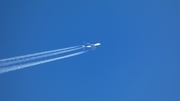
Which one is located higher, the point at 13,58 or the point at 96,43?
the point at 96,43

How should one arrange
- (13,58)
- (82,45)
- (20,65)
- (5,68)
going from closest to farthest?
(5,68)
(20,65)
(13,58)
(82,45)

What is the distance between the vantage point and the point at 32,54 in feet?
50.2

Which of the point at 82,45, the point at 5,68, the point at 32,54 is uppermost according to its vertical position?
the point at 82,45

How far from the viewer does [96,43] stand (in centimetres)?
1744

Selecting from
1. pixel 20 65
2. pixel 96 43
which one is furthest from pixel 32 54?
pixel 96 43

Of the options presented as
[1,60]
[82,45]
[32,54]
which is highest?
[82,45]

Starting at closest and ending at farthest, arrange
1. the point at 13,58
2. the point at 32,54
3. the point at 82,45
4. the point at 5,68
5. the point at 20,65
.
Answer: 1. the point at 5,68
2. the point at 20,65
3. the point at 13,58
4. the point at 32,54
5. the point at 82,45

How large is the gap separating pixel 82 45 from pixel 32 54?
4.15 metres

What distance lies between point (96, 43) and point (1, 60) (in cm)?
749

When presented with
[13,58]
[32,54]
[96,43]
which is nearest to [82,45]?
[96,43]

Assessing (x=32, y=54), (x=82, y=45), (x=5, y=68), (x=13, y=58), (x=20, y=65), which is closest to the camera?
(x=5, y=68)

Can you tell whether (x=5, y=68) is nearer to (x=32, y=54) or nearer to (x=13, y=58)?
(x=13, y=58)

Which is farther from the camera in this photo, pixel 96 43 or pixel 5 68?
pixel 96 43

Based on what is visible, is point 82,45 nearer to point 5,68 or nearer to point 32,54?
point 32,54
